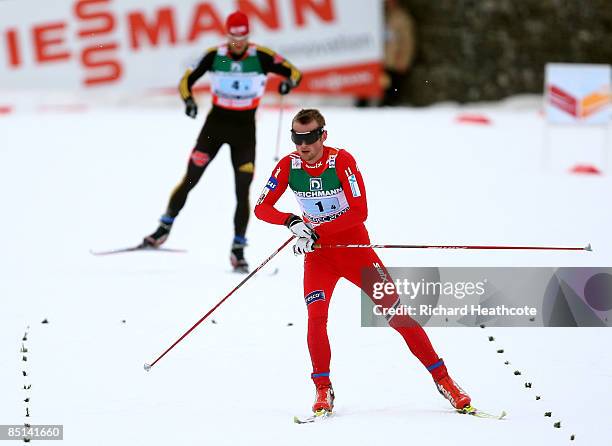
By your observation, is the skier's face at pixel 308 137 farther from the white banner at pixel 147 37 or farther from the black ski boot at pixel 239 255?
the white banner at pixel 147 37

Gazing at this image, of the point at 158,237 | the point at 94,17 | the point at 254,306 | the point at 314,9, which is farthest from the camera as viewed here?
the point at 314,9

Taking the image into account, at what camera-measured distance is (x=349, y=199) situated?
7270 mm

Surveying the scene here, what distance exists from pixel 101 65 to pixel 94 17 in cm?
74

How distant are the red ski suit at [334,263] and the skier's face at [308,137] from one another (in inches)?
4.3

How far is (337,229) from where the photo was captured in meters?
7.29

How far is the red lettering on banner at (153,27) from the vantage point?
20.9 metres

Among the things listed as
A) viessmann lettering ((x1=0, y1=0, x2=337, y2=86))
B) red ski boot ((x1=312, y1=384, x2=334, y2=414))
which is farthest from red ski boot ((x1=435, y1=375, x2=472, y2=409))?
viessmann lettering ((x1=0, y1=0, x2=337, y2=86))

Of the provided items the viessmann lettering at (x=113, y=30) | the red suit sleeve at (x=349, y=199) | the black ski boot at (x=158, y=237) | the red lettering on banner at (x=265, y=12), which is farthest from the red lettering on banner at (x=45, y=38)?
the red suit sleeve at (x=349, y=199)

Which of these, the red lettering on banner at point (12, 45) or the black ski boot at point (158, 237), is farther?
the red lettering on banner at point (12, 45)

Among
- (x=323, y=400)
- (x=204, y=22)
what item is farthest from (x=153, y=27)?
(x=323, y=400)

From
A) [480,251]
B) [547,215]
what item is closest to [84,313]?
[480,251]

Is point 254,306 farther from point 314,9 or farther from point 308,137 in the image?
point 314,9

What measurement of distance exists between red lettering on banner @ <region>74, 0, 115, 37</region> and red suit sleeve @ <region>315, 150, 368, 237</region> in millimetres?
14108

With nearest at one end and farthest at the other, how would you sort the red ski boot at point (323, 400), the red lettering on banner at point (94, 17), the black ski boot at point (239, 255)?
the red ski boot at point (323, 400) → the black ski boot at point (239, 255) → the red lettering on banner at point (94, 17)
